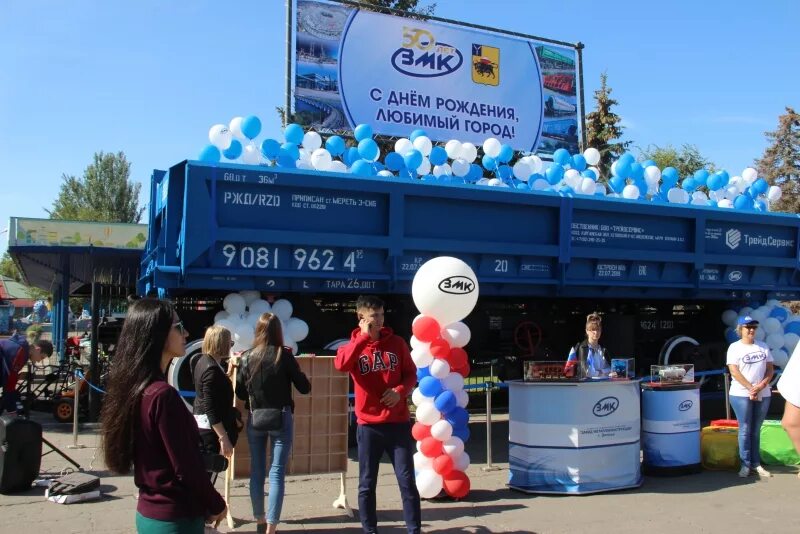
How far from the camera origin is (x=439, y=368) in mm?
6156

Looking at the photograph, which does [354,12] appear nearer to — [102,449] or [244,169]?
[244,169]

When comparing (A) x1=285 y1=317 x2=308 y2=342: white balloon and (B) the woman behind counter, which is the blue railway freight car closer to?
(A) x1=285 y1=317 x2=308 y2=342: white balloon

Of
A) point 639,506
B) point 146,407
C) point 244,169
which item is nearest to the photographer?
point 146,407

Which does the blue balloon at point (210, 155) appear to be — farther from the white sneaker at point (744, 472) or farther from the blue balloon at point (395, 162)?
the white sneaker at point (744, 472)

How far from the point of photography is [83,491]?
6168 mm

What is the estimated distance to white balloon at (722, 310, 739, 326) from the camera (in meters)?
11.3

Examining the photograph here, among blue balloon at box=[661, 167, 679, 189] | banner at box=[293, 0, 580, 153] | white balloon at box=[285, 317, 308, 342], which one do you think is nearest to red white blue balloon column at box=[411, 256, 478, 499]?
white balloon at box=[285, 317, 308, 342]

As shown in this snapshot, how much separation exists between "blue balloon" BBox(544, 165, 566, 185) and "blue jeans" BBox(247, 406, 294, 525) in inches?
219

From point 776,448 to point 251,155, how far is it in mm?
6240

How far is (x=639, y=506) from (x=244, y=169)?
4.70 metres

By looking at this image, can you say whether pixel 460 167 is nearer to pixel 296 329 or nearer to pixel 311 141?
pixel 311 141

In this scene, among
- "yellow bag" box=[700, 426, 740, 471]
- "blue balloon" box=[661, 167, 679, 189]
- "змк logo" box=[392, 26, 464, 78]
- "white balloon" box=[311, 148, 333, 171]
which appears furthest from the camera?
"змк logo" box=[392, 26, 464, 78]

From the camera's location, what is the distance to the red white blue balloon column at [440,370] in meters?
6.16

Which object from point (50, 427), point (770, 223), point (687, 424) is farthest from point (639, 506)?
point (50, 427)
